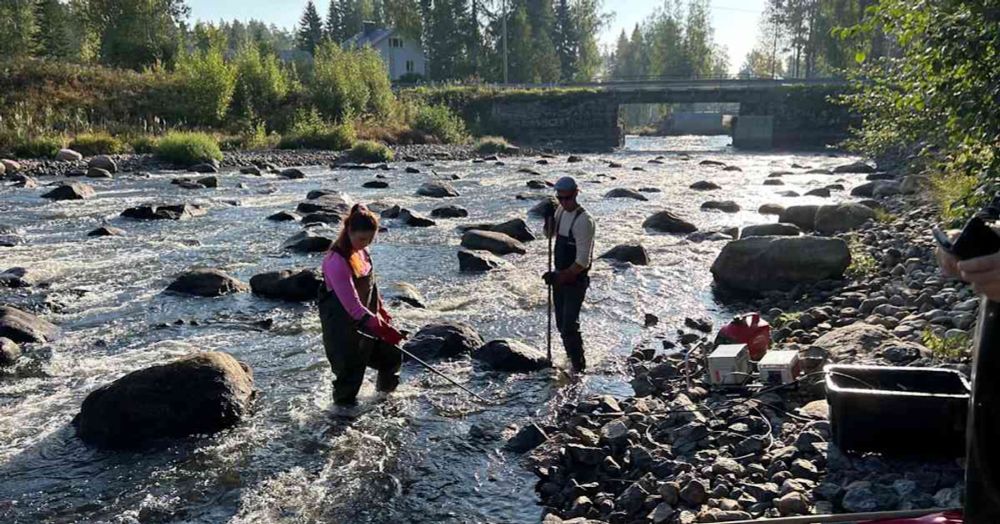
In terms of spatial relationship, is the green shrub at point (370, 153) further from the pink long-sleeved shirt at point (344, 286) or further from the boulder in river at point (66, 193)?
the pink long-sleeved shirt at point (344, 286)

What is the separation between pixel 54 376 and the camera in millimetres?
8469

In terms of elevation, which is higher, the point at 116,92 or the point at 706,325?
the point at 116,92

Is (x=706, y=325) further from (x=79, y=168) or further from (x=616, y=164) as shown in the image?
(x=616, y=164)

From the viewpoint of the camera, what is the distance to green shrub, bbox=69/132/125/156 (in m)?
33.5

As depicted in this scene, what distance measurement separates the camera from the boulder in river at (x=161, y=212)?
19484mm

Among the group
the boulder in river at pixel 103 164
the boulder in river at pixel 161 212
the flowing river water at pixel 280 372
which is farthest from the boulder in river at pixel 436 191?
the boulder in river at pixel 103 164

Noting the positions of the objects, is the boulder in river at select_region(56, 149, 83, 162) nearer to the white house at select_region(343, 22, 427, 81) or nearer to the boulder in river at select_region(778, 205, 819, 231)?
the boulder in river at select_region(778, 205, 819, 231)

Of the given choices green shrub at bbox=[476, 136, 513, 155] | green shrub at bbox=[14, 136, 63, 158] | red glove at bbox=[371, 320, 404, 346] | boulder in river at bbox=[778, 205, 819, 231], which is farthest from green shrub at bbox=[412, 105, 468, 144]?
red glove at bbox=[371, 320, 404, 346]

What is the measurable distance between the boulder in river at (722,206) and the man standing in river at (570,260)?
48.4ft

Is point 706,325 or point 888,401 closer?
point 888,401

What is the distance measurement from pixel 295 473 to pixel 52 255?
1091 centimetres

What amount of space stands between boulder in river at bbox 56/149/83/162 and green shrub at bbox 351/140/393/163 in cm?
1210

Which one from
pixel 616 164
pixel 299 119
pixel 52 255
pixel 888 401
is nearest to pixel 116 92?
pixel 299 119

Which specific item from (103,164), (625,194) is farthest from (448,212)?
(103,164)
